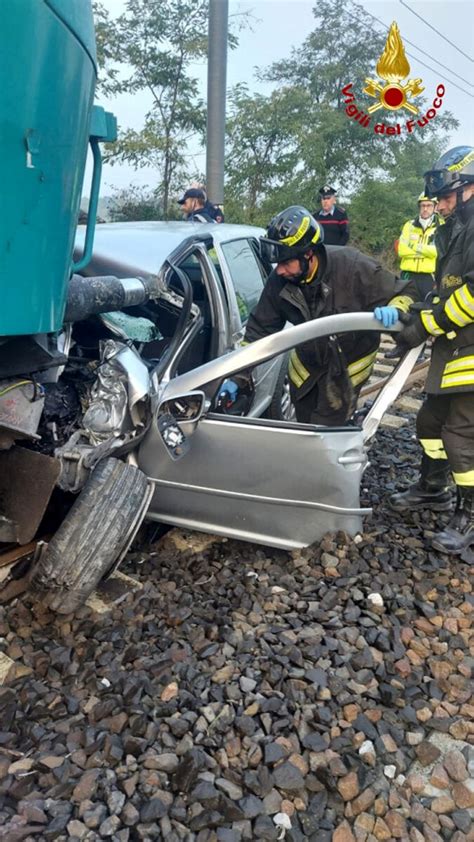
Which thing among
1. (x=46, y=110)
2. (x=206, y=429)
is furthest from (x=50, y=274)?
(x=206, y=429)

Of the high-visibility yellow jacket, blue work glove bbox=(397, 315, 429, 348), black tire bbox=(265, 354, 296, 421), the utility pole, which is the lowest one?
black tire bbox=(265, 354, 296, 421)

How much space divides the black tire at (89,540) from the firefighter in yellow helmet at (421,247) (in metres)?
5.54

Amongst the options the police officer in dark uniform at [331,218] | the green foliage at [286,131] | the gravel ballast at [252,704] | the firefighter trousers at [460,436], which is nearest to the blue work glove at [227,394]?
the gravel ballast at [252,704]

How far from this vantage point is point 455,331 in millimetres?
3176

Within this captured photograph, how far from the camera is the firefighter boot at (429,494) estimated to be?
12.3 feet

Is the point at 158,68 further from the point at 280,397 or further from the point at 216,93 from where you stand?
the point at 280,397

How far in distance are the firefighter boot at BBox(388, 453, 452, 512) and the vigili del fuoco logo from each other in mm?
14769

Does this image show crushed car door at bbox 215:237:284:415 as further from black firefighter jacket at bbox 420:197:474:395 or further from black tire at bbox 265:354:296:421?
black firefighter jacket at bbox 420:197:474:395

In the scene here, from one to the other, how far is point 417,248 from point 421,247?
5 cm

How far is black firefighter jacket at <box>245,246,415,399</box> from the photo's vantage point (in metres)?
3.47

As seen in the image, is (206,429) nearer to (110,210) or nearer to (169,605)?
(169,605)

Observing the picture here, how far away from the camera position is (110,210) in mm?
13961

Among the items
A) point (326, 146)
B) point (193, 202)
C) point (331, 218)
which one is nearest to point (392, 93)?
point (326, 146)

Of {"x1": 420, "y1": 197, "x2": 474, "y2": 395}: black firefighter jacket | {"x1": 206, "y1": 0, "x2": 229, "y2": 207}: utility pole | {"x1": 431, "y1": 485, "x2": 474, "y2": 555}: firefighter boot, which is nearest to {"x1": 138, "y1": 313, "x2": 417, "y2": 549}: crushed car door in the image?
{"x1": 420, "y1": 197, "x2": 474, "y2": 395}: black firefighter jacket
